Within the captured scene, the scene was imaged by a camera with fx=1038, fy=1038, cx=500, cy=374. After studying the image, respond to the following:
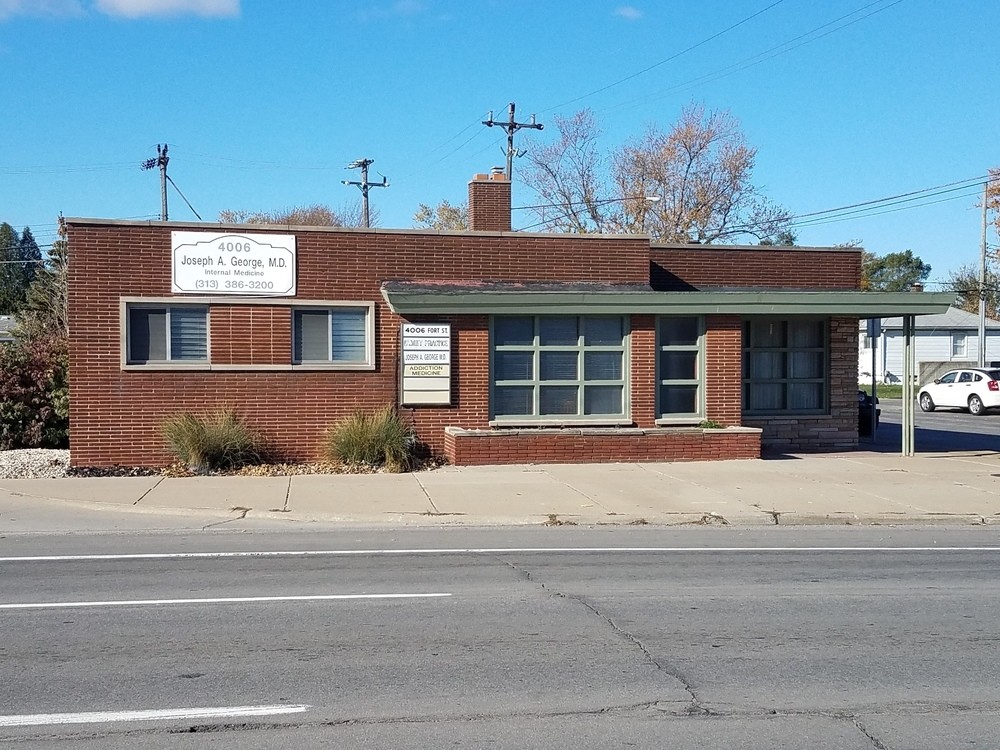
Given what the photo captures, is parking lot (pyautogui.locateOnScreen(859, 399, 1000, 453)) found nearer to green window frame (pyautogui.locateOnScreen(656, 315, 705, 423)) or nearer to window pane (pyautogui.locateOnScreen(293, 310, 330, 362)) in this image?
green window frame (pyautogui.locateOnScreen(656, 315, 705, 423))

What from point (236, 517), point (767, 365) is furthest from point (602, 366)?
point (236, 517)

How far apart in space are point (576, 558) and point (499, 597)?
1.97 m

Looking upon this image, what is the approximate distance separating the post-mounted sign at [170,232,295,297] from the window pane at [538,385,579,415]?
4.53m

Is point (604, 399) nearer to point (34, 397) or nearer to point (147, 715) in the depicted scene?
point (34, 397)

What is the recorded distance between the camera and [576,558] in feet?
32.6

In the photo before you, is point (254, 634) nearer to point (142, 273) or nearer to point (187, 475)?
point (187, 475)

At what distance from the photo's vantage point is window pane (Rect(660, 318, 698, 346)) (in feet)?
58.9

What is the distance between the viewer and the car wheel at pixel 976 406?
35.6m

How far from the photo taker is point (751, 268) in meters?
20.3

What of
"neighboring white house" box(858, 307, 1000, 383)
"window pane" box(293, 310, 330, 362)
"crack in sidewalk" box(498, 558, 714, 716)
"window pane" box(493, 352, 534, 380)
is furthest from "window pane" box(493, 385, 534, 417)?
"neighboring white house" box(858, 307, 1000, 383)

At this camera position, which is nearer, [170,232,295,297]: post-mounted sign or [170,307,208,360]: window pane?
[170,232,295,297]: post-mounted sign

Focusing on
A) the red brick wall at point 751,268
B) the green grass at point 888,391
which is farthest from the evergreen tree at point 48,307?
the green grass at point 888,391

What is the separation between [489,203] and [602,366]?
13.6 feet

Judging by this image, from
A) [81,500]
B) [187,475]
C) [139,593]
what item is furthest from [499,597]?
[187,475]
